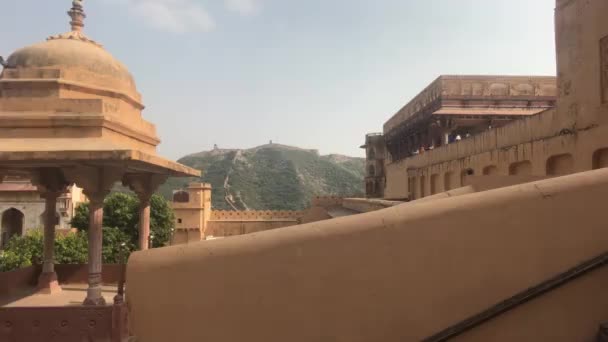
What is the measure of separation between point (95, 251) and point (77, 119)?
8.28 ft

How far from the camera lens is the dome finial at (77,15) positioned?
9164 millimetres

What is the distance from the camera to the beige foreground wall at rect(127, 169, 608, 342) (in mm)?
2805

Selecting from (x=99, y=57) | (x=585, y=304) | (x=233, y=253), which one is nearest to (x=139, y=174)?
(x=99, y=57)

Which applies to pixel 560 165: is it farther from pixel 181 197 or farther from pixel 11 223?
pixel 11 223

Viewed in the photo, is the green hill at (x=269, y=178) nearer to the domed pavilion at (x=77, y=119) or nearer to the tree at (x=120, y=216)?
the tree at (x=120, y=216)

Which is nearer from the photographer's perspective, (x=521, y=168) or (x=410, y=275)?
(x=410, y=275)

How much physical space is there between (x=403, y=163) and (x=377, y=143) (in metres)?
22.0

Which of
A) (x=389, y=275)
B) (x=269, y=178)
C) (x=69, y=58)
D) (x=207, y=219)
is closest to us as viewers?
(x=389, y=275)

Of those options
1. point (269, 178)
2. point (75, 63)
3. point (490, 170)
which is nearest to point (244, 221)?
point (490, 170)

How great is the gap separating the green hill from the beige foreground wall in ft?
263

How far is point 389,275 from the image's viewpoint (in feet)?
9.66

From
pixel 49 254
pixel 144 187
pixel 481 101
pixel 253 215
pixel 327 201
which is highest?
pixel 481 101

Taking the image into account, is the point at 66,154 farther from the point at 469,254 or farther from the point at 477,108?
the point at 477,108

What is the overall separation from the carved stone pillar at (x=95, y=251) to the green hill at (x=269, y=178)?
7663 centimetres
